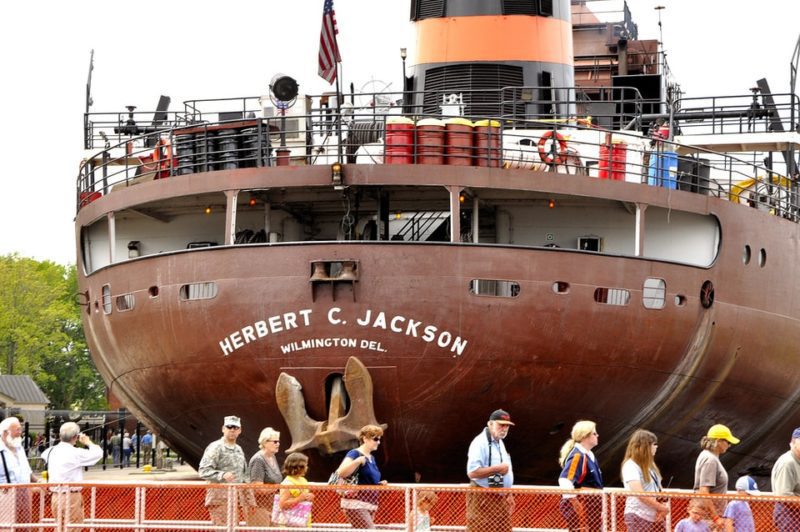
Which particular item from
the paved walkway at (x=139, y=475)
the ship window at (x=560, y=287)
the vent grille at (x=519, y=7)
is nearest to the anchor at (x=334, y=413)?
the ship window at (x=560, y=287)

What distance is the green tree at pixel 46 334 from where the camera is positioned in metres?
81.9

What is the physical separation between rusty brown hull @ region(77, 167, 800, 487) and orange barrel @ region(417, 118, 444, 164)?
1.45 feet

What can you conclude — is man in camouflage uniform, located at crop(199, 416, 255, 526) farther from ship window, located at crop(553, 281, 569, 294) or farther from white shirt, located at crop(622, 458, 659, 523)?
ship window, located at crop(553, 281, 569, 294)

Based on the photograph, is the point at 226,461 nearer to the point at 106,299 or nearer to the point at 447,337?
the point at 447,337

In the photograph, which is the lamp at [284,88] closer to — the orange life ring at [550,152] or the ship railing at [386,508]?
the orange life ring at [550,152]

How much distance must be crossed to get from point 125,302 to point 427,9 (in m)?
7.63

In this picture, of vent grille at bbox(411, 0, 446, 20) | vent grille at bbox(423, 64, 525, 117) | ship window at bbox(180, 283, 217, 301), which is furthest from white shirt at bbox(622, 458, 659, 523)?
vent grille at bbox(411, 0, 446, 20)

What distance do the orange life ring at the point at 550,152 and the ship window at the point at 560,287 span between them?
5.89ft

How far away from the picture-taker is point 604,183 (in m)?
21.4

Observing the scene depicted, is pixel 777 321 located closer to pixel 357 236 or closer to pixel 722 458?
pixel 722 458

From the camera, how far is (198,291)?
68.9 ft

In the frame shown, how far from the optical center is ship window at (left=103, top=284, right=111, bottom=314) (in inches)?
892

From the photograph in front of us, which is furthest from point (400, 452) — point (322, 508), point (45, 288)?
point (45, 288)

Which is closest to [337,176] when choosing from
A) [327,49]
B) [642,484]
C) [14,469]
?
[327,49]
